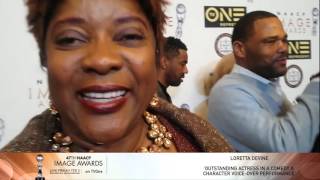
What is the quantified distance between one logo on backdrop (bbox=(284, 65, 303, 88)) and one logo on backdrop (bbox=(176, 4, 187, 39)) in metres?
0.31

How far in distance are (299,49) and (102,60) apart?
21.1 inches

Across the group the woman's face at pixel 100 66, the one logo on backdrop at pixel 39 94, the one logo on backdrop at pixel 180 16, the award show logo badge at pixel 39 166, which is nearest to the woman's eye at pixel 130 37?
the woman's face at pixel 100 66

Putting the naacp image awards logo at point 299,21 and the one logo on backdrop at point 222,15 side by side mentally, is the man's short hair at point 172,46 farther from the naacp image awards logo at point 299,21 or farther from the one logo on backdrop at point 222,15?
the naacp image awards logo at point 299,21

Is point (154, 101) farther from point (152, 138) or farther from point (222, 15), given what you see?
point (222, 15)

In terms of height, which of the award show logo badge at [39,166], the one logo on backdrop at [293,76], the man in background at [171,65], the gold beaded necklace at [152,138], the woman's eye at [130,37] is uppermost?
the woman's eye at [130,37]

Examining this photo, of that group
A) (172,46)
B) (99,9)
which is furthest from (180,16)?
(99,9)

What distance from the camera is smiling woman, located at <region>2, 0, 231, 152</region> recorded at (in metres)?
1.05

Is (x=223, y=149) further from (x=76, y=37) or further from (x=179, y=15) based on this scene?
(x=76, y=37)

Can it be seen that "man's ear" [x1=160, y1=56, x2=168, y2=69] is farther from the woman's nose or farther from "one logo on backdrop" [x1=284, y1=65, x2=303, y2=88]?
"one logo on backdrop" [x1=284, y1=65, x2=303, y2=88]

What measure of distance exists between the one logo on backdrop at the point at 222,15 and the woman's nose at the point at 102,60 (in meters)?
0.27

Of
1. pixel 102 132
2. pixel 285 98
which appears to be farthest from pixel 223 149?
pixel 102 132

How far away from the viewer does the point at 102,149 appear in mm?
1104

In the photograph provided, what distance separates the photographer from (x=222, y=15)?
117 centimetres

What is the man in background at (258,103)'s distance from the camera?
1.14 meters
